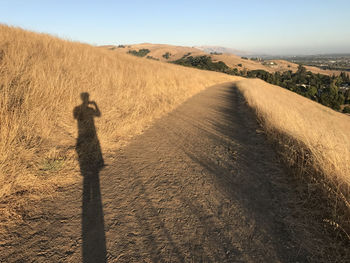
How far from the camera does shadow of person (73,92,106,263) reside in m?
1.95

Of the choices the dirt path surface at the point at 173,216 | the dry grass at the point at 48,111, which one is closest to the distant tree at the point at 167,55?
the dry grass at the point at 48,111

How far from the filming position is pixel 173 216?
2.39 m

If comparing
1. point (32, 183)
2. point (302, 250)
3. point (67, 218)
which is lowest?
point (302, 250)

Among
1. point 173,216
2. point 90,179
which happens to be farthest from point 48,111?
point 173,216

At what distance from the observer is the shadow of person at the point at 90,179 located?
195 centimetres

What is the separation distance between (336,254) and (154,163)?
2911mm

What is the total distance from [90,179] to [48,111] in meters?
2.35

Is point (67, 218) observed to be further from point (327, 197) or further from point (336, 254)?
point (327, 197)

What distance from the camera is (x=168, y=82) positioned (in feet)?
39.7

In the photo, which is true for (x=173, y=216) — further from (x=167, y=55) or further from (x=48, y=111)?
(x=167, y=55)

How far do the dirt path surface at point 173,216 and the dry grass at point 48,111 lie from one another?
546 millimetres

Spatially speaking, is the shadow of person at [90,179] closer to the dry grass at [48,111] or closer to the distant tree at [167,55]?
the dry grass at [48,111]

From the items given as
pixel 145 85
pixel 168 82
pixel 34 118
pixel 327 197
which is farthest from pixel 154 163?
pixel 168 82

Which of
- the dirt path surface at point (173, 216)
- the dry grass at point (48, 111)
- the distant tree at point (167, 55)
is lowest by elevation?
the dirt path surface at point (173, 216)
